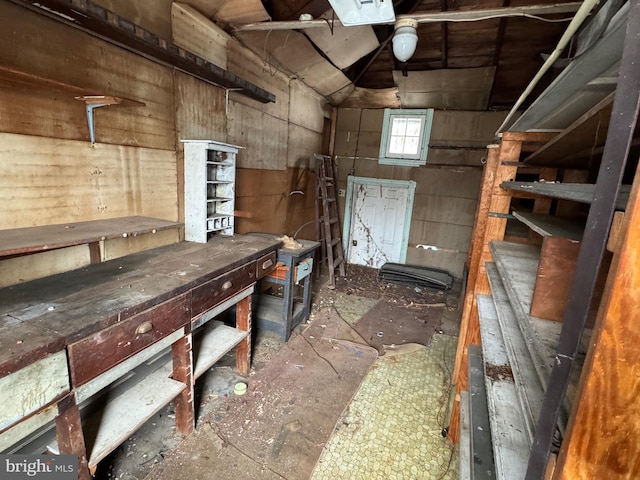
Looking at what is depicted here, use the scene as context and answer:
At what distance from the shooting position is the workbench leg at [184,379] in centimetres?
179

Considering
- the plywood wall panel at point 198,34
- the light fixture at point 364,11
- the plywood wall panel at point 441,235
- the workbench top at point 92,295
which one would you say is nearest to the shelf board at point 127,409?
the workbench top at point 92,295

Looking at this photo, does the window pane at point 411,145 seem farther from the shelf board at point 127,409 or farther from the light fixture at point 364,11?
the shelf board at point 127,409

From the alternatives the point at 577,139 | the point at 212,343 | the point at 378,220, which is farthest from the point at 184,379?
the point at 378,220

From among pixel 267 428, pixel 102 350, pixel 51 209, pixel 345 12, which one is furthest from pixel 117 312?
pixel 345 12

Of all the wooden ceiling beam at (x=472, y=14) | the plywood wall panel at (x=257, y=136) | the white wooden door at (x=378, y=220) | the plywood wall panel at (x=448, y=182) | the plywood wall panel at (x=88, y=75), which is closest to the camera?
the plywood wall panel at (x=88, y=75)

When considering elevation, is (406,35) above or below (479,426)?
above

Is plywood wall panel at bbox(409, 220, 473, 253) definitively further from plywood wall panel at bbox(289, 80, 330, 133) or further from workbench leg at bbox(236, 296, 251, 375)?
workbench leg at bbox(236, 296, 251, 375)

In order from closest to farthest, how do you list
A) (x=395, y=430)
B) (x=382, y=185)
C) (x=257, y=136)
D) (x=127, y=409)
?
(x=127, y=409), (x=395, y=430), (x=257, y=136), (x=382, y=185)

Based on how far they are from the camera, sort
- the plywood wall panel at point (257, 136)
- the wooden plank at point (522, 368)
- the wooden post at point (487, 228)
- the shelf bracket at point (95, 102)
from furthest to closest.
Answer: the plywood wall panel at point (257, 136)
the wooden post at point (487, 228)
the shelf bracket at point (95, 102)
the wooden plank at point (522, 368)

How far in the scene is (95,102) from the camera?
1.73 metres

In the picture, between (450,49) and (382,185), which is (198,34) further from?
(382,185)

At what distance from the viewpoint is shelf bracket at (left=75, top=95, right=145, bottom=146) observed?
5.35 ft

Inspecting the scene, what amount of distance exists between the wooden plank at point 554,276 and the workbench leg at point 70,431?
1688 millimetres

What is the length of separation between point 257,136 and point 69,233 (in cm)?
229
